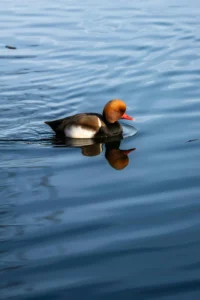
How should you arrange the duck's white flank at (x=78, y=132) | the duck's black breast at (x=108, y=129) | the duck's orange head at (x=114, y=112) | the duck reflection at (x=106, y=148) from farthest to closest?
the duck's orange head at (x=114, y=112) < the duck's black breast at (x=108, y=129) < the duck's white flank at (x=78, y=132) < the duck reflection at (x=106, y=148)

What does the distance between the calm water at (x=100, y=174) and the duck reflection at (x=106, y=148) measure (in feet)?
0.18

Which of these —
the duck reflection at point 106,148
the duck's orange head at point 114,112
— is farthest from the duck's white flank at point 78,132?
the duck's orange head at point 114,112

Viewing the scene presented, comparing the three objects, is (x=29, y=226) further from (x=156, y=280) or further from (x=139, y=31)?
(x=139, y=31)

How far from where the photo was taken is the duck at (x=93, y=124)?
11.1 meters

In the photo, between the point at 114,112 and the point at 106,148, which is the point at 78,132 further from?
the point at 114,112

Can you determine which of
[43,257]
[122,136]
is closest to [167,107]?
[122,136]

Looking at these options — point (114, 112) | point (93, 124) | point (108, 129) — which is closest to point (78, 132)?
point (93, 124)

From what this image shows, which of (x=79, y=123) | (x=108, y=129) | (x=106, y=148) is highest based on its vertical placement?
(x=79, y=123)

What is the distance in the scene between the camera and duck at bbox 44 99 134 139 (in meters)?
11.1

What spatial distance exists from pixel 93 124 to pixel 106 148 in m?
0.65

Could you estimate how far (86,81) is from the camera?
48.5ft

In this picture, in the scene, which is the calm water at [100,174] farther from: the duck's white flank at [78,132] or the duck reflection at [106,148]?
the duck's white flank at [78,132]

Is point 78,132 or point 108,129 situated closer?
point 78,132

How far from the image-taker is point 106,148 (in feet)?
35.3
